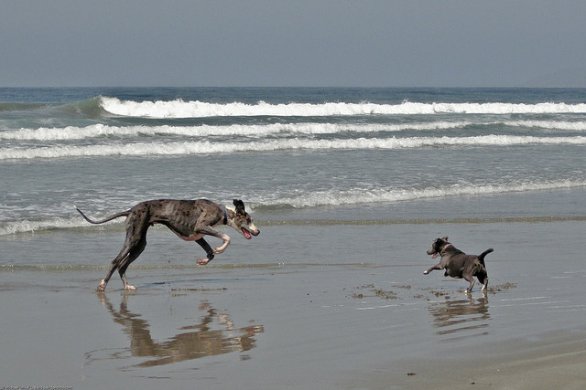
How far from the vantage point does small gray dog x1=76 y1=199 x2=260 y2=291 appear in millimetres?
11383

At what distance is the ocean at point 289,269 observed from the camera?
23.9 feet

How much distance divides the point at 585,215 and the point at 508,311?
8549 millimetres

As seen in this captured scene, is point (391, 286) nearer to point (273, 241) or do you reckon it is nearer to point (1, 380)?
point (273, 241)

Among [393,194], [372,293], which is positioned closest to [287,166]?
[393,194]

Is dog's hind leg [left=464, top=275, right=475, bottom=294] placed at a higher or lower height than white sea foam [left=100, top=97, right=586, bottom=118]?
lower

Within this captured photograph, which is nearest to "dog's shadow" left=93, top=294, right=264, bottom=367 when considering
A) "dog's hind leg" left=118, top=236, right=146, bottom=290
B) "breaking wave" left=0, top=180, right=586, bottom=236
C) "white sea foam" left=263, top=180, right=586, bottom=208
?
"dog's hind leg" left=118, top=236, right=146, bottom=290

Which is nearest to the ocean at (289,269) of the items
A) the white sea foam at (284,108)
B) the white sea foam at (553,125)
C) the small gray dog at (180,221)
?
the small gray dog at (180,221)

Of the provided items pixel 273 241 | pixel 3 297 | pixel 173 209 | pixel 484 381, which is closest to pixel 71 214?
pixel 273 241

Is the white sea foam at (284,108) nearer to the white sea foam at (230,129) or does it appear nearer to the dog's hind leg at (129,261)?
the white sea foam at (230,129)

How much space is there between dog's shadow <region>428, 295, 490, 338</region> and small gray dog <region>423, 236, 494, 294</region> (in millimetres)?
323

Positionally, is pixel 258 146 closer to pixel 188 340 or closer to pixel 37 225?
pixel 37 225

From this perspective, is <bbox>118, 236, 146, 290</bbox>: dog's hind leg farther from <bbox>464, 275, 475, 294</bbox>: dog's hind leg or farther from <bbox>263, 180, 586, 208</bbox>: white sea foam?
<bbox>263, 180, 586, 208</bbox>: white sea foam

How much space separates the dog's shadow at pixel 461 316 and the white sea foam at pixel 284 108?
34938 mm

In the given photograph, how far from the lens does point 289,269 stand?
40.0 feet
